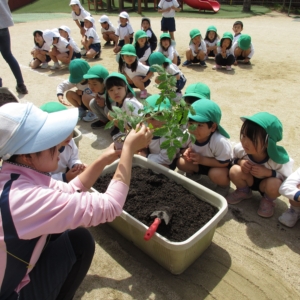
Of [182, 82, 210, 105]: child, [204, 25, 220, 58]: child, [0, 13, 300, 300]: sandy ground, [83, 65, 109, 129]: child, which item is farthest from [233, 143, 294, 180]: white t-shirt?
[204, 25, 220, 58]: child

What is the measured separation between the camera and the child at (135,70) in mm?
4469

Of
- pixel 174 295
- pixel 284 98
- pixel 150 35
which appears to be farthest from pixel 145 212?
pixel 150 35

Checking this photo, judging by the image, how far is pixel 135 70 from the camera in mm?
4520

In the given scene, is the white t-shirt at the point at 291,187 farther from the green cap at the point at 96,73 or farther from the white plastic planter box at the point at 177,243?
the green cap at the point at 96,73

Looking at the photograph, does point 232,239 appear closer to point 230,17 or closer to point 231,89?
point 231,89

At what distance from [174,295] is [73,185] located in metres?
0.86

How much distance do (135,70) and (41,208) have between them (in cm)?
369

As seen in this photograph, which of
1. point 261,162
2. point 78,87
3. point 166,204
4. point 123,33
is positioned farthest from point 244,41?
point 166,204

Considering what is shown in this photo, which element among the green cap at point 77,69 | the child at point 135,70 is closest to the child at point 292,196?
the green cap at point 77,69

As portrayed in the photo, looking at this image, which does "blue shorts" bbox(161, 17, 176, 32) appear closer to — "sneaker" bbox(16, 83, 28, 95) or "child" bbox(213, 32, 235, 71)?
"child" bbox(213, 32, 235, 71)

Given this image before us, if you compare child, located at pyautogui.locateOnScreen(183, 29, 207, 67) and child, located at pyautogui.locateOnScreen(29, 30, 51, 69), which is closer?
child, located at pyautogui.locateOnScreen(183, 29, 207, 67)

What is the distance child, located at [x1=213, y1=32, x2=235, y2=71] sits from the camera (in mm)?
5730

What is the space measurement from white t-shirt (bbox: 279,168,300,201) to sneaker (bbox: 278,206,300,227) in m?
0.21

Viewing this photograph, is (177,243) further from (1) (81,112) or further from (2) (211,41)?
(2) (211,41)
